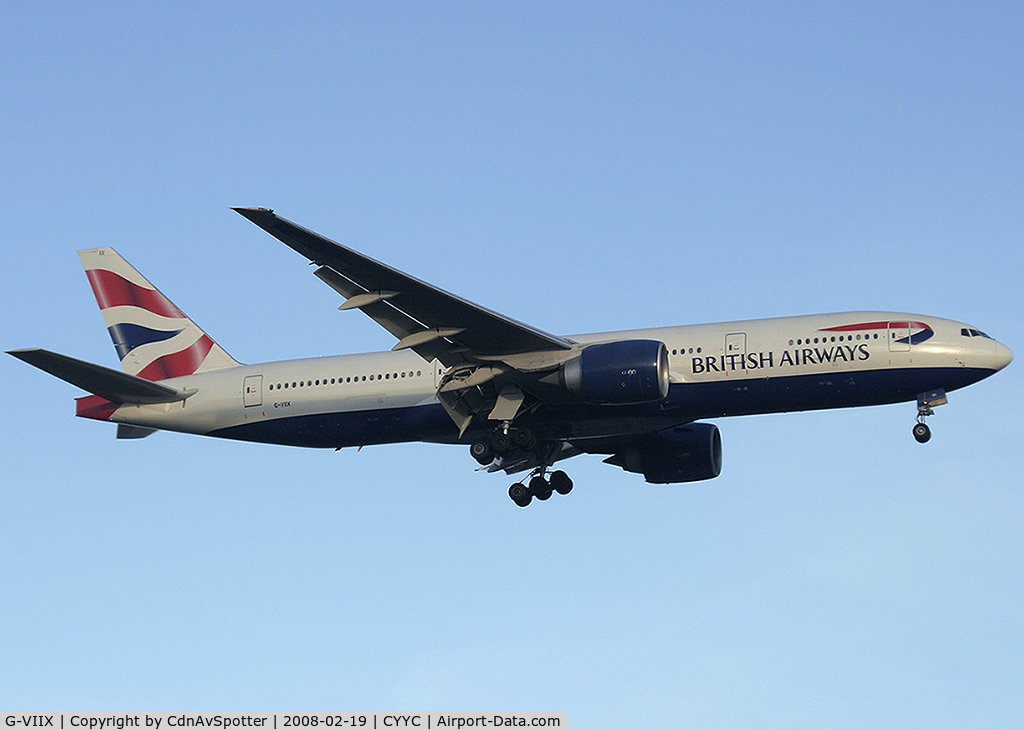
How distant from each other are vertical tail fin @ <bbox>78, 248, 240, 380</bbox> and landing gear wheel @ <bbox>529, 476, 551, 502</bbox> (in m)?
9.51

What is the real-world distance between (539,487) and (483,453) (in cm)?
330

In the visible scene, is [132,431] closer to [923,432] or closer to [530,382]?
[530,382]

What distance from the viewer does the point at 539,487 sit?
3669 centimetres

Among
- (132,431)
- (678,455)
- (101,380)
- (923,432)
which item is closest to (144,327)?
(132,431)

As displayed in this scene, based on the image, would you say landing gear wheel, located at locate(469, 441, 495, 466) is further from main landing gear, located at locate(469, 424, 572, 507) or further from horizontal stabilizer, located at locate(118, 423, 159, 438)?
horizontal stabilizer, located at locate(118, 423, 159, 438)

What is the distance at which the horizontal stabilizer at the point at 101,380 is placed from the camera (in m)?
32.2

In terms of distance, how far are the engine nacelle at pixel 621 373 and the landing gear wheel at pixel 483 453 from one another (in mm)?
3275

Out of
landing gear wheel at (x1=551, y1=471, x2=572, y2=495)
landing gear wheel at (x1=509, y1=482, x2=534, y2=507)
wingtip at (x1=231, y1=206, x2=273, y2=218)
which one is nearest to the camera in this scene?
wingtip at (x1=231, y1=206, x2=273, y2=218)

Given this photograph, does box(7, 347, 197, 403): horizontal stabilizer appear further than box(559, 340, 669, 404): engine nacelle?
Yes

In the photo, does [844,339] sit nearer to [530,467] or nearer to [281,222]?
[530,467]

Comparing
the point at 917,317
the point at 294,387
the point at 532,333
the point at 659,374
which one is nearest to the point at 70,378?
the point at 294,387

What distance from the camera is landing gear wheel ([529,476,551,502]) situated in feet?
120

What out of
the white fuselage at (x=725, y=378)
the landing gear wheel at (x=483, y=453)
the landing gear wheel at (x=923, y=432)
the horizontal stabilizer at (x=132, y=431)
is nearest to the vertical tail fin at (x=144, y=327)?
the horizontal stabilizer at (x=132, y=431)

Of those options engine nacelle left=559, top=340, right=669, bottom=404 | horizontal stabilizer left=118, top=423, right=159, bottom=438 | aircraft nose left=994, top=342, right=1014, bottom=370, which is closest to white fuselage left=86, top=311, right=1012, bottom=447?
aircraft nose left=994, top=342, right=1014, bottom=370
